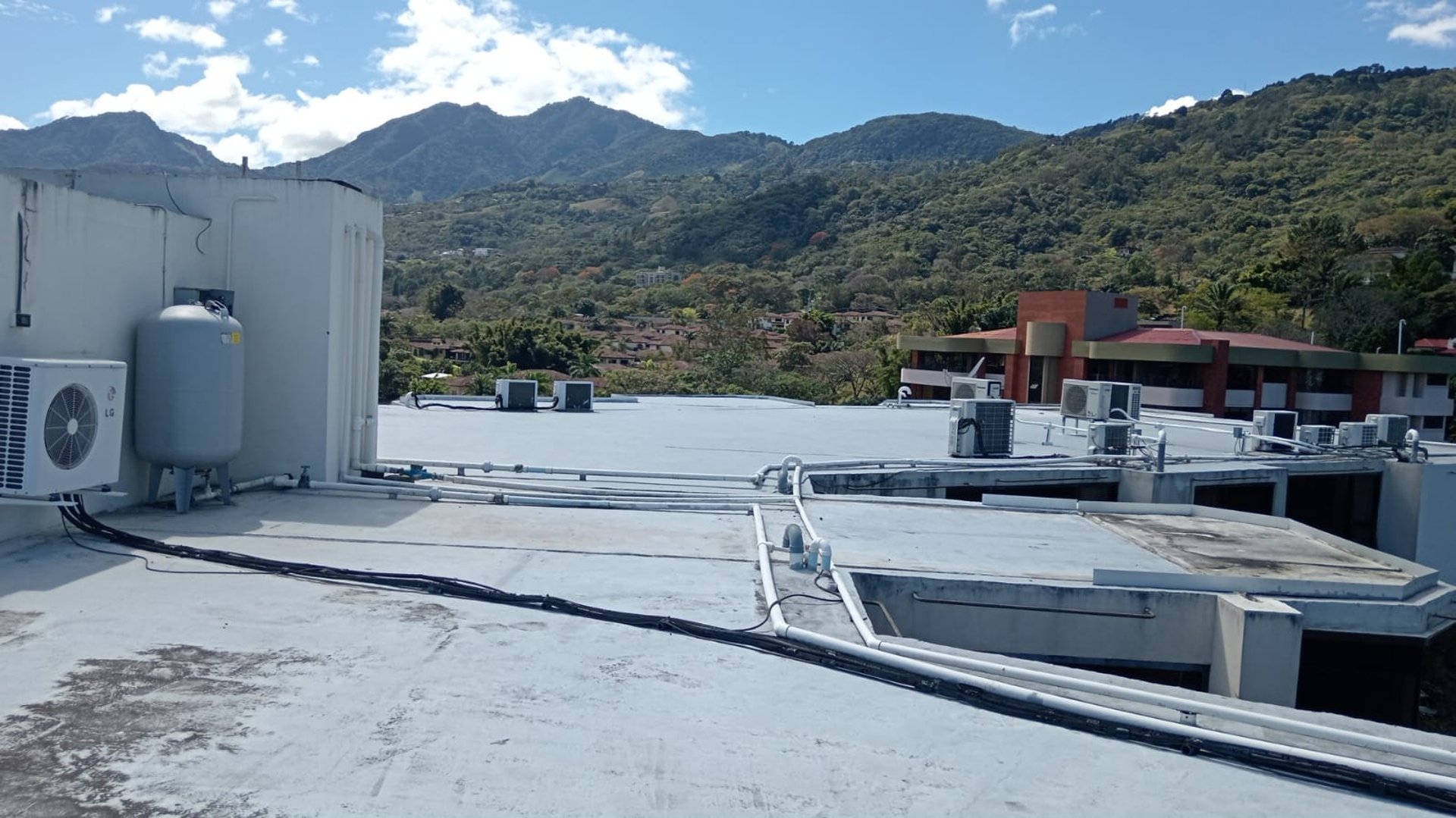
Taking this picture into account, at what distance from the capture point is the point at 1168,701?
429cm

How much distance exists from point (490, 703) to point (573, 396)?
16.2 meters

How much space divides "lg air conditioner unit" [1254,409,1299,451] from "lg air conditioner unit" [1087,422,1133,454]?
14.2 ft

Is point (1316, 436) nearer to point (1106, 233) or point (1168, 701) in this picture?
point (1168, 701)

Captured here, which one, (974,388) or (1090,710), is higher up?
(974,388)

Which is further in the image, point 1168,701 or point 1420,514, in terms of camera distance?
point 1420,514

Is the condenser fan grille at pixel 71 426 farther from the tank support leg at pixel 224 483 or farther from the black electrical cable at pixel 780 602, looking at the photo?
the black electrical cable at pixel 780 602

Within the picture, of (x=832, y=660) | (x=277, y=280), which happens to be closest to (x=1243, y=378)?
(x=277, y=280)

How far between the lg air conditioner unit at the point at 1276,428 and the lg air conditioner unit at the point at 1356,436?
75cm

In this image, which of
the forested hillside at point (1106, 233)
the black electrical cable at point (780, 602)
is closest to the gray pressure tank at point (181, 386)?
the black electrical cable at point (780, 602)

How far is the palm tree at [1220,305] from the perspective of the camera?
5469 centimetres

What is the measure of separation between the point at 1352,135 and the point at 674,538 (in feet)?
369

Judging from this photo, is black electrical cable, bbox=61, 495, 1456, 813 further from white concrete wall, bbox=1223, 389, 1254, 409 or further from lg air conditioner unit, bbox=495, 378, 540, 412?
white concrete wall, bbox=1223, 389, 1254, 409

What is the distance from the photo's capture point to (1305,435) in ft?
56.9

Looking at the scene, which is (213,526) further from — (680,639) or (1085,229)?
(1085,229)
